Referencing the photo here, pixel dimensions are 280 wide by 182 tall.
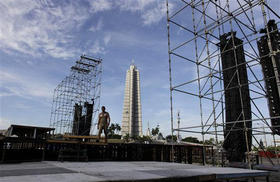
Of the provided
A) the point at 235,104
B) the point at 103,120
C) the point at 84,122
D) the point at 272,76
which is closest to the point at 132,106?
the point at 84,122

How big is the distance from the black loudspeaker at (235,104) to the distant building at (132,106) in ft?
338

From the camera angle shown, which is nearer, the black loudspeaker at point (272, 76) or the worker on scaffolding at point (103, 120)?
the worker on scaffolding at point (103, 120)

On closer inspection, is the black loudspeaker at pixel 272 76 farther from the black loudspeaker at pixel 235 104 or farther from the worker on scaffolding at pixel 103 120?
the worker on scaffolding at pixel 103 120

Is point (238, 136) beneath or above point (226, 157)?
above

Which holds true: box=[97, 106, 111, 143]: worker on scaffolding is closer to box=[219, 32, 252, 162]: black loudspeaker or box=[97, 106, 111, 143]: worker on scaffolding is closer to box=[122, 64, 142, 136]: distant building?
box=[219, 32, 252, 162]: black loudspeaker

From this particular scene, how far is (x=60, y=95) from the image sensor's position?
26.8 metres

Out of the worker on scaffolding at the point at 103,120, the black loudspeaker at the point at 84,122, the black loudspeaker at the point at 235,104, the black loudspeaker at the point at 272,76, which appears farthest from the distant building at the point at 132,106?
the worker on scaffolding at the point at 103,120

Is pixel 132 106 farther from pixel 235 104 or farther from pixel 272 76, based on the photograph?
pixel 272 76

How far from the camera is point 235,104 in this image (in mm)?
12062

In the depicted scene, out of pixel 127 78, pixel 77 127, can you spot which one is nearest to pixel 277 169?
pixel 77 127

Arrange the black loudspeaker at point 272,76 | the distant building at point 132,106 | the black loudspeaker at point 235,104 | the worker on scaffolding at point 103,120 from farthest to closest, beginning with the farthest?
the distant building at point 132,106 < the black loudspeaker at point 235,104 < the black loudspeaker at point 272,76 < the worker on scaffolding at point 103,120

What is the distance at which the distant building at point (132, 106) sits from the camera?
115300 mm

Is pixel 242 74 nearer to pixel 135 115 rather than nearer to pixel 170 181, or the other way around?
pixel 170 181

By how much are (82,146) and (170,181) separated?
5907 mm
